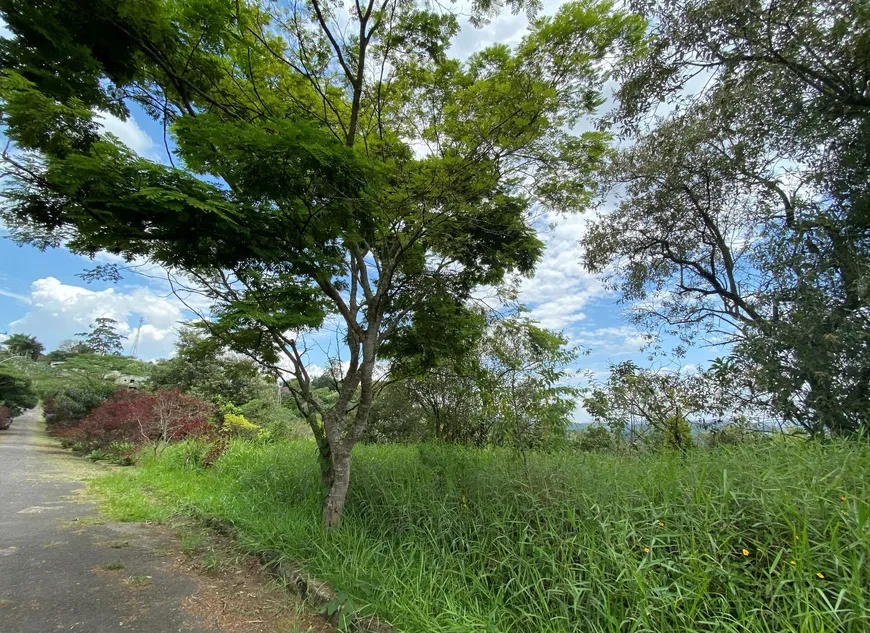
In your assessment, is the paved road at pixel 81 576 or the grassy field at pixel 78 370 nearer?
the paved road at pixel 81 576

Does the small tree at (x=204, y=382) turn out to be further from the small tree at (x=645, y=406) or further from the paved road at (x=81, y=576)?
the small tree at (x=645, y=406)

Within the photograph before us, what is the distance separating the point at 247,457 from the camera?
7137mm

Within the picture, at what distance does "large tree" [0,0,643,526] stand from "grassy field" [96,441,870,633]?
89cm

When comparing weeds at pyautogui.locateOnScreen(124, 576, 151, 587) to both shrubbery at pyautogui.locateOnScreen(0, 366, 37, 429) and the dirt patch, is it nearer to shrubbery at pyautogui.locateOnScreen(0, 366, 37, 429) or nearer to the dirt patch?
the dirt patch

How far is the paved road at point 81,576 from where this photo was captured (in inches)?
106

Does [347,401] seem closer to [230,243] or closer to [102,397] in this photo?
[230,243]

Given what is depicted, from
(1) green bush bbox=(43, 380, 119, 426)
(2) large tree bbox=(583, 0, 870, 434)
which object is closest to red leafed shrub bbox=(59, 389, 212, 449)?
(1) green bush bbox=(43, 380, 119, 426)

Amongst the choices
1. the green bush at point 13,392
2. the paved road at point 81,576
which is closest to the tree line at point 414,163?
the paved road at point 81,576

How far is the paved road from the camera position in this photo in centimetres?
269

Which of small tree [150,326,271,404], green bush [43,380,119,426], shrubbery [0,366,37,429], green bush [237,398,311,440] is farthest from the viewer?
shrubbery [0,366,37,429]

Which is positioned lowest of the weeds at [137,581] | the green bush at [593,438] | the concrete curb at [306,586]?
the weeds at [137,581]

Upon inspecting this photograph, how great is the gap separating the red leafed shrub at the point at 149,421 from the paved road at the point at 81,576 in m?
3.23

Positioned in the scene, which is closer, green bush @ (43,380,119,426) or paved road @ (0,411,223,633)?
paved road @ (0,411,223,633)

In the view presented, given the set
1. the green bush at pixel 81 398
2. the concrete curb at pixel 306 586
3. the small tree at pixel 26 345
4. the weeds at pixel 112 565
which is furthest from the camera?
the small tree at pixel 26 345
